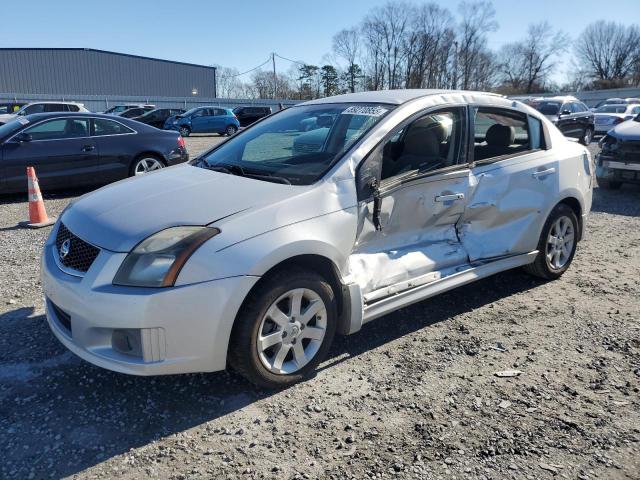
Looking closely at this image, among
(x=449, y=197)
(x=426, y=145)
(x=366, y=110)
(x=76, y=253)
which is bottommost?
Answer: (x=76, y=253)

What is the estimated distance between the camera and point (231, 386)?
10.2 feet

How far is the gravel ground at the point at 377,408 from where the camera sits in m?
2.47

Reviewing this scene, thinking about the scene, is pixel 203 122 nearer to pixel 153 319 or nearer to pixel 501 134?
pixel 501 134

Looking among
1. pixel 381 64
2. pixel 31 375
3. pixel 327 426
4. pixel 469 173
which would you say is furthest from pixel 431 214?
pixel 381 64

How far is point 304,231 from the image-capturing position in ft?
9.70

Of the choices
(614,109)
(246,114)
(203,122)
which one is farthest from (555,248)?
(246,114)

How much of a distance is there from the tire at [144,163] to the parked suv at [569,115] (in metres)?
13.8

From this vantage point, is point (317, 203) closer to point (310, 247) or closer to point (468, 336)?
point (310, 247)

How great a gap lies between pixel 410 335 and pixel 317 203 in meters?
1.32

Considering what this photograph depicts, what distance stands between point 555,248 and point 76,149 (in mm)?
7356

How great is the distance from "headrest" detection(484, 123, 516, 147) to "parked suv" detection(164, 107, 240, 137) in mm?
25310

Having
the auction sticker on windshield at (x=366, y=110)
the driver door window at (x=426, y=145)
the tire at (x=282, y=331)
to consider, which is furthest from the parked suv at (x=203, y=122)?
the tire at (x=282, y=331)

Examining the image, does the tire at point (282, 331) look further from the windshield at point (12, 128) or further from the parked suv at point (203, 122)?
the parked suv at point (203, 122)

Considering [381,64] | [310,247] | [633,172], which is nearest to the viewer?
[310,247]
